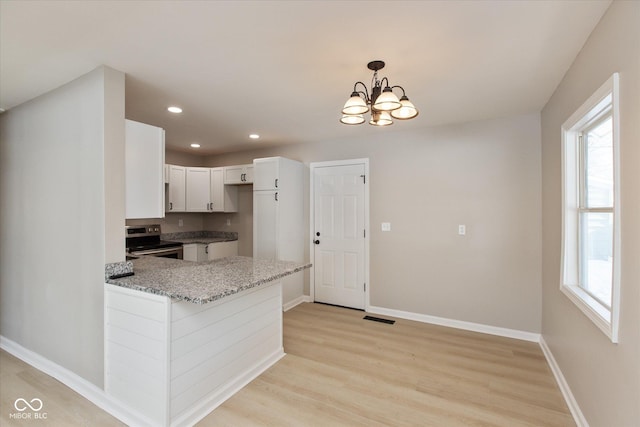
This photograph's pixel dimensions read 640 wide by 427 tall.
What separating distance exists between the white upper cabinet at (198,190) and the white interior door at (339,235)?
199 centimetres

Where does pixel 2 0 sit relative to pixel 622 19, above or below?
above

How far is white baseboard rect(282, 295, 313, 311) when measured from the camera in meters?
4.33

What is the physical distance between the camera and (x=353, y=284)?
436cm

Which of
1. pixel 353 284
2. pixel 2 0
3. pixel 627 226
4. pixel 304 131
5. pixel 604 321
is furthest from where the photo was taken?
pixel 353 284

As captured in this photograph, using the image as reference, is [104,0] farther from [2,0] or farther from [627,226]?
[627,226]

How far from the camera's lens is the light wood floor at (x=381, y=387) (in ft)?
6.77

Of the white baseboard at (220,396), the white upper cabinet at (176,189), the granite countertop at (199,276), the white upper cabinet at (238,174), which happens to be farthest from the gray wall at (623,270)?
the white upper cabinet at (176,189)

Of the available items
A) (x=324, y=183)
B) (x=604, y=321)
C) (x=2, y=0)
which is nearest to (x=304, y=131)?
(x=324, y=183)

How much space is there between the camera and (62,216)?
2.45m

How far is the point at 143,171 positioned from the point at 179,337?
1335 millimetres

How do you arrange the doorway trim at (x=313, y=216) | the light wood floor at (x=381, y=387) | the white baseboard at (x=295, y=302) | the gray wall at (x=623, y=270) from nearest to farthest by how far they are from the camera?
1. the gray wall at (x=623, y=270)
2. the light wood floor at (x=381, y=387)
3. the doorway trim at (x=313, y=216)
4. the white baseboard at (x=295, y=302)

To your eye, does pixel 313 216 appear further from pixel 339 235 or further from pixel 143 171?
pixel 143 171

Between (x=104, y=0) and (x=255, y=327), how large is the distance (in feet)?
7.84

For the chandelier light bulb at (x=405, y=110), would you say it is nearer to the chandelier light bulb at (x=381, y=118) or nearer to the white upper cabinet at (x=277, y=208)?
the chandelier light bulb at (x=381, y=118)
